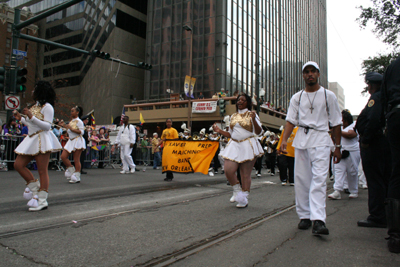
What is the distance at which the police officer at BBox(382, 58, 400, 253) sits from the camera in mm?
3002

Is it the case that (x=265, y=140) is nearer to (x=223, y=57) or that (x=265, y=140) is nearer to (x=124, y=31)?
(x=223, y=57)

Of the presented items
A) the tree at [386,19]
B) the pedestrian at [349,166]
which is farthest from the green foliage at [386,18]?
the pedestrian at [349,166]

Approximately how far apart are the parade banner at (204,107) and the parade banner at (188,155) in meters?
22.2

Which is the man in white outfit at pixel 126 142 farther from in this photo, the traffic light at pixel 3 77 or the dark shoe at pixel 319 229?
the dark shoe at pixel 319 229

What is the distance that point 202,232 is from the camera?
12.2 feet

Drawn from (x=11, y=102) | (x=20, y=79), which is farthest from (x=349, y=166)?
(x=20, y=79)

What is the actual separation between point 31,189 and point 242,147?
137 inches

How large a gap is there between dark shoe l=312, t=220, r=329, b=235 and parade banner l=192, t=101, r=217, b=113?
91.2 ft

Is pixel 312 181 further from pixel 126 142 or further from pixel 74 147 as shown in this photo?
pixel 126 142

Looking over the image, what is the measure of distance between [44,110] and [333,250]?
447 centimetres

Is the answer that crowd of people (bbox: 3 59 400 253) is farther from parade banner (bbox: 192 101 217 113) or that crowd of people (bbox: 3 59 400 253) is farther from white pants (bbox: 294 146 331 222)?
parade banner (bbox: 192 101 217 113)

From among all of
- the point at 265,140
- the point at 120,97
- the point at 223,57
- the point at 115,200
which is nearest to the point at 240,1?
the point at 223,57

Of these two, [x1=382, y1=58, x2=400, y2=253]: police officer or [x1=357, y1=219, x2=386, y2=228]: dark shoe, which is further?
[x1=357, y1=219, x2=386, y2=228]: dark shoe

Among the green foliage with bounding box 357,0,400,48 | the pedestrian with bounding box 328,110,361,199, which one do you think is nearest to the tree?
the green foliage with bounding box 357,0,400,48
